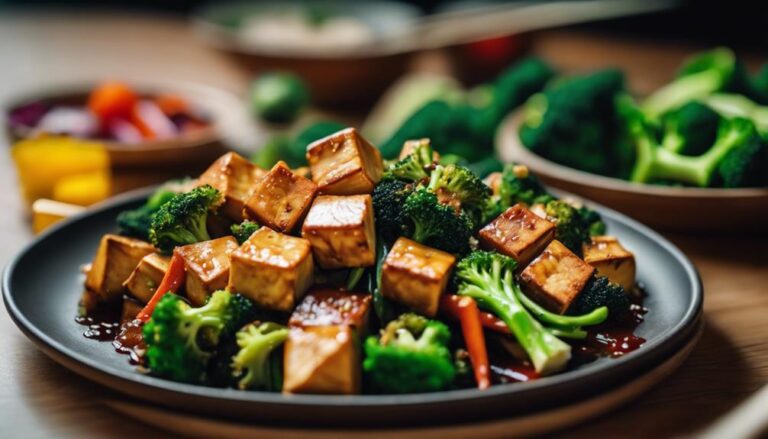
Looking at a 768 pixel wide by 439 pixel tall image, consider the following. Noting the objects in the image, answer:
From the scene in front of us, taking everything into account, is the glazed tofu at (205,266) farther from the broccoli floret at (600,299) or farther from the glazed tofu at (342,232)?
the broccoli floret at (600,299)

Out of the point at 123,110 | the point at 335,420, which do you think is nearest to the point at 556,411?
the point at 335,420

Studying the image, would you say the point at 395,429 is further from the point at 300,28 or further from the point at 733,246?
the point at 300,28

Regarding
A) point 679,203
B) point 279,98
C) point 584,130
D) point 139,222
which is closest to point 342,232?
point 139,222

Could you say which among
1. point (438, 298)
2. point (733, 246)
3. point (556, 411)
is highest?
point (438, 298)

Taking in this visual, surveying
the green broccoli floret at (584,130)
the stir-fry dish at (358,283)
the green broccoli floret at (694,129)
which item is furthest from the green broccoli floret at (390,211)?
the green broccoli floret at (694,129)

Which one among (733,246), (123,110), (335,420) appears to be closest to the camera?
(335,420)

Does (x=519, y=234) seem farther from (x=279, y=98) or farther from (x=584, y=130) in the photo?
(x=279, y=98)
